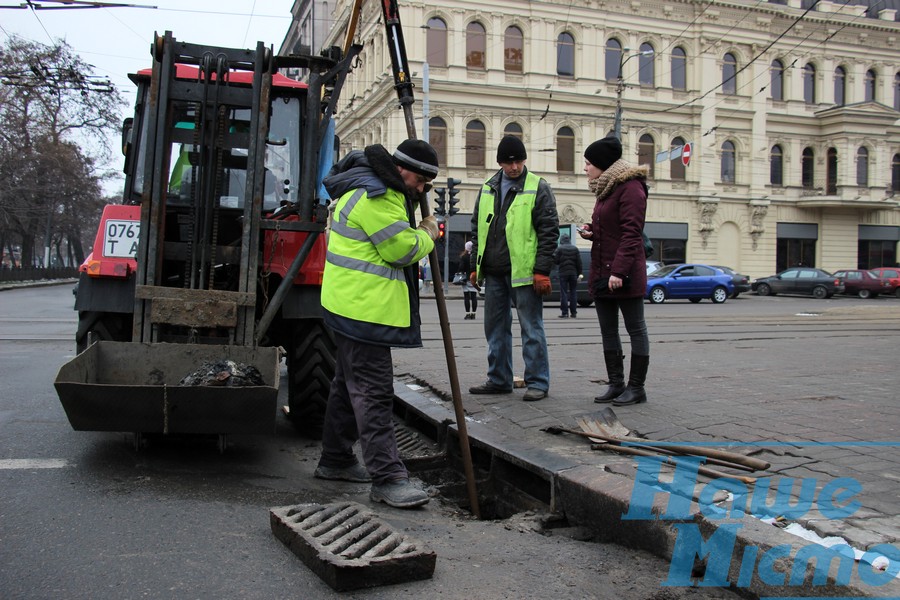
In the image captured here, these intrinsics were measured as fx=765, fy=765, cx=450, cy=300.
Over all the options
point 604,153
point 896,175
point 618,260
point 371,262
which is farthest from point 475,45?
point 371,262

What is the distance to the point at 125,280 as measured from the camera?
4887 mm

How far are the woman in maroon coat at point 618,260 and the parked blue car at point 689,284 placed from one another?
73.3ft

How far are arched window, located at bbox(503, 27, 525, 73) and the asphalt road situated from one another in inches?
1376

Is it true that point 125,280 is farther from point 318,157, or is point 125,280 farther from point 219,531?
point 219,531

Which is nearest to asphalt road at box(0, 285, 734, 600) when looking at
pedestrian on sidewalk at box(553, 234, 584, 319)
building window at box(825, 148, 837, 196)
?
pedestrian on sidewalk at box(553, 234, 584, 319)

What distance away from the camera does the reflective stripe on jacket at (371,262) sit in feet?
12.6

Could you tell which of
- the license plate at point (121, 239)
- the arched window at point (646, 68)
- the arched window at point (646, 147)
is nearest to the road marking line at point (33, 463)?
the license plate at point (121, 239)

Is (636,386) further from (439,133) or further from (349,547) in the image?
(439,133)

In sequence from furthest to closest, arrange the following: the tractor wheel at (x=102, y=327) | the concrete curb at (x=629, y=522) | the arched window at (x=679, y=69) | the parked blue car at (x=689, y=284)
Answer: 1. the arched window at (x=679, y=69)
2. the parked blue car at (x=689, y=284)
3. the tractor wheel at (x=102, y=327)
4. the concrete curb at (x=629, y=522)

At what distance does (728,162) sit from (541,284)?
39306mm

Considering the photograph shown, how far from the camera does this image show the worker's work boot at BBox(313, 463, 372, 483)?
13.9 ft

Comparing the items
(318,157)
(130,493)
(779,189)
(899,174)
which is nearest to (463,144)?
(779,189)

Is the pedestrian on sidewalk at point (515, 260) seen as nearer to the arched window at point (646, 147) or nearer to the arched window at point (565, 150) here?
the arched window at point (565, 150)

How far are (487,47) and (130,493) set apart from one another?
3586 cm
